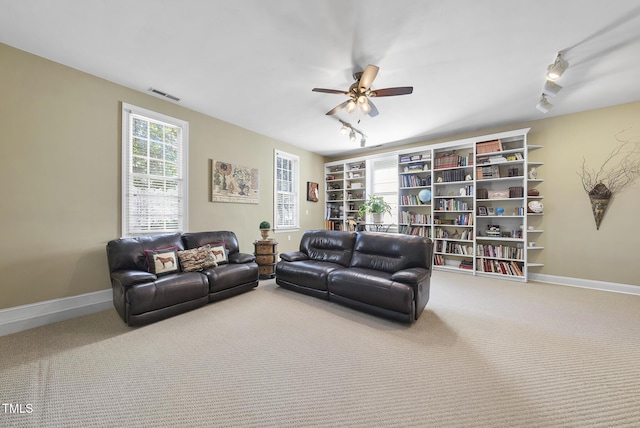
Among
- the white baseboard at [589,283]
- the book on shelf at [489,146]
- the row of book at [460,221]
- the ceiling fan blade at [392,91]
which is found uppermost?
the ceiling fan blade at [392,91]

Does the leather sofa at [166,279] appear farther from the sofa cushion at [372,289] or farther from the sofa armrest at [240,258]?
the sofa cushion at [372,289]

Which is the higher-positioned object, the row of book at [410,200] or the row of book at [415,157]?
the row of book at [415,157]

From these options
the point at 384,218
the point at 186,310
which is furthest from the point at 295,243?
the point at 186,310

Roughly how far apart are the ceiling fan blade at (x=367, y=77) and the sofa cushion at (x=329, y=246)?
210cm

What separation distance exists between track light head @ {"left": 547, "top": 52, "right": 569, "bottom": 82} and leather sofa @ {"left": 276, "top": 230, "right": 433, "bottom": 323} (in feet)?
7.29

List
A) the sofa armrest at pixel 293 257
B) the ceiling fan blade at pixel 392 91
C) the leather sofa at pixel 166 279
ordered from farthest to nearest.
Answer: the sofa armrest at pixel 293 257 < the ceiling fan blade at pixel 392 91 < the leather sofa at pixel 166 279

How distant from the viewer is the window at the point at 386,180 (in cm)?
584

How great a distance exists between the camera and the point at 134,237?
3.24m

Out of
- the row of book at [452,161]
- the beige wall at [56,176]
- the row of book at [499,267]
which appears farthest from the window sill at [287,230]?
the row of book at [499,267]

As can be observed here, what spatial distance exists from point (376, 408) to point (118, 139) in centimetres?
413

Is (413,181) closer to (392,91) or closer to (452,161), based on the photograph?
(452,161)

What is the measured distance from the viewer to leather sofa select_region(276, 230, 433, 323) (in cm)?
254

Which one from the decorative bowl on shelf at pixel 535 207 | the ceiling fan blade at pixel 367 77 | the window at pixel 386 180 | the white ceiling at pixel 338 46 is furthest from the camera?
the window at pixel 386 180

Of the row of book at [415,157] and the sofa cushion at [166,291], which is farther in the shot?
the row of book at [415,157]
